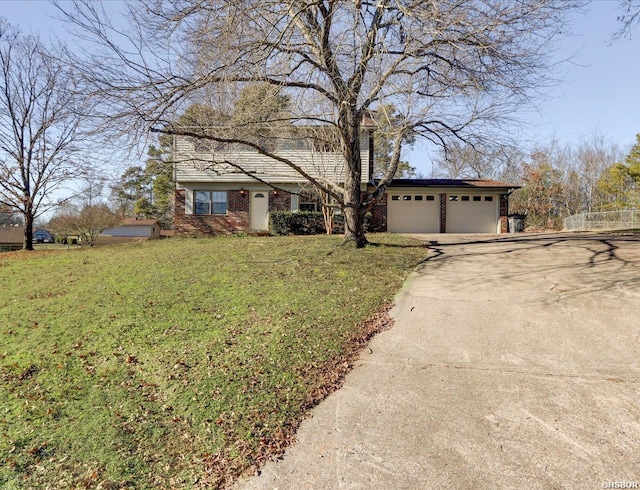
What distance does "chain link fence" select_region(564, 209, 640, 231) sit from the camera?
70.9 feet

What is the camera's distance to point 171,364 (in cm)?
471

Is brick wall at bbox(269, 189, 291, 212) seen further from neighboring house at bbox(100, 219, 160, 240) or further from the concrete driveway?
the concrete driveway

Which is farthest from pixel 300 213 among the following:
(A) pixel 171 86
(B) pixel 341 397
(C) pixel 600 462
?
(C) pixel 600 462

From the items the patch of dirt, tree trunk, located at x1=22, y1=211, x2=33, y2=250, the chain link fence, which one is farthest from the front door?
the chain link fence

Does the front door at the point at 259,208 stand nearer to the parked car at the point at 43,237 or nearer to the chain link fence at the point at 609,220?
the chain link fence at the point at 609,220

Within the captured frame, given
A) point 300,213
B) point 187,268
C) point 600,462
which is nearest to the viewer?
point 600,462

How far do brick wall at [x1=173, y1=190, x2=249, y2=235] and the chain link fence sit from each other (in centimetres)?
1845

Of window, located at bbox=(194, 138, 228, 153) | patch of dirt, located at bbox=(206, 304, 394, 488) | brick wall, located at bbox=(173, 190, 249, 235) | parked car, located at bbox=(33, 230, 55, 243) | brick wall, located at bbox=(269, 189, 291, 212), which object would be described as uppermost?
window, located at bbox=(194, 138, 228, 153)

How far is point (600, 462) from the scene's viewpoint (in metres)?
3.02

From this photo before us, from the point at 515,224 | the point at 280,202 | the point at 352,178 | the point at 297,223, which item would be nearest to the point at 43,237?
the point at 280,202

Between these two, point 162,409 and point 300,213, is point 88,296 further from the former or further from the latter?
point 300,213

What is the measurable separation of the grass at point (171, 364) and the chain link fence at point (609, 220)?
19.0m

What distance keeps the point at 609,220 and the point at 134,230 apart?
2927 cm

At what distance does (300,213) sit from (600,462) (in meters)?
15.9
